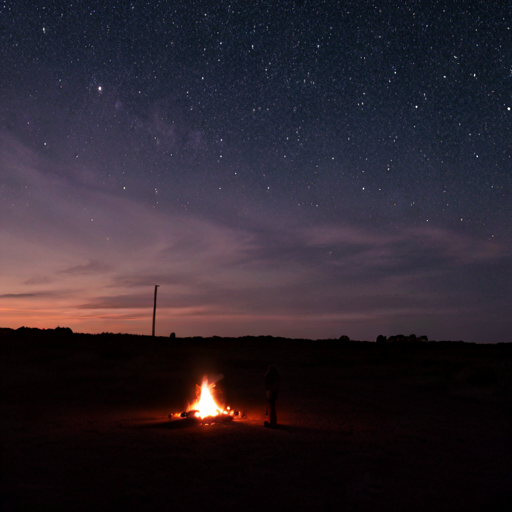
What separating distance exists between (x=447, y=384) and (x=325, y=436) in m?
17.1

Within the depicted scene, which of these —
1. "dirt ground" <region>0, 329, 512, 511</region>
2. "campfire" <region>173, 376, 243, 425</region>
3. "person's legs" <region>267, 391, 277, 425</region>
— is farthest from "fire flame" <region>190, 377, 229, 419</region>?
"person's legs" <region>267, 391, 277, 425</region>

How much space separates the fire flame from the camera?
46.9ft

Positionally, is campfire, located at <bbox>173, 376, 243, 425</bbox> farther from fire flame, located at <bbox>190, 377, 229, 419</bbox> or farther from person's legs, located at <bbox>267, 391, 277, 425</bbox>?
person's legs, located at <bbox>267, 391, 277, 425</bbox>

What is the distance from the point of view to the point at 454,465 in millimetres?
Result: 9781

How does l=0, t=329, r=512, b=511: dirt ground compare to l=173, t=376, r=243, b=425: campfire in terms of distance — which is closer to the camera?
l=0, t=329, r=512, b=511: dirt ground

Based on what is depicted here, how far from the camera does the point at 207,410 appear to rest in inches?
575

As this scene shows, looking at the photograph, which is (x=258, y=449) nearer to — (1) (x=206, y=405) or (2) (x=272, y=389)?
(2) (x=272, y=389)

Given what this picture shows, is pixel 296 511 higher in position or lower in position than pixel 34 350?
lower

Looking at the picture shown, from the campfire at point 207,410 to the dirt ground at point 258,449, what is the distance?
37 centimetres

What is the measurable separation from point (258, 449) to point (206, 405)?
4680 millimetres

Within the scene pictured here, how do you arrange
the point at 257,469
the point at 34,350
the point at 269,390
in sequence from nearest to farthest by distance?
the point at 257,469 → the point at 269,390 → the point at 34,350

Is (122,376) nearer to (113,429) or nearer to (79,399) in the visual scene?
(79,399)

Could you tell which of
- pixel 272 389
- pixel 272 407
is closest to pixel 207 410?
pixel 272 407

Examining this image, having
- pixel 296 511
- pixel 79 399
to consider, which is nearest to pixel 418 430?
pixel 296 511
